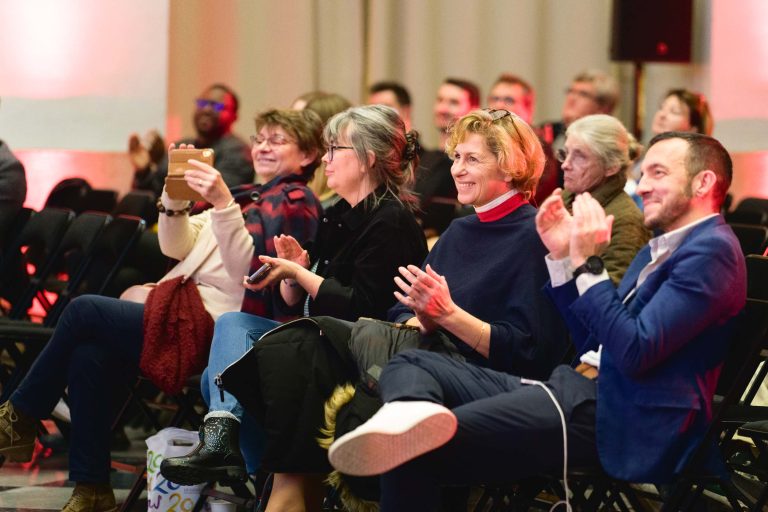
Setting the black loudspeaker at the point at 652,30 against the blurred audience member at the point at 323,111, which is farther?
the black loudspeaker at the point at 652,30

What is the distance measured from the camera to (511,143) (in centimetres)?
358

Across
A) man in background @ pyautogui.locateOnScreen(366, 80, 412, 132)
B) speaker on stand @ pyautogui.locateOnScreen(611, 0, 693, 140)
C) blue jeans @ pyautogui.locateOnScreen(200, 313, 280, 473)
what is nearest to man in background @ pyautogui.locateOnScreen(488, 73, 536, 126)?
man in background @ pyautogui.locateOnScreen(366, 80, 412, 132)

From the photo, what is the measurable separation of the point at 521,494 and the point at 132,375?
1.62 m

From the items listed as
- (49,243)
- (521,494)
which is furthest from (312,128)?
(521,494)

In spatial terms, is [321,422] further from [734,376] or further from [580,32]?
[580,32]

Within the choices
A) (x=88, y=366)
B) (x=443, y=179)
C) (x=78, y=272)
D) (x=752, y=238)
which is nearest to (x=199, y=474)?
(x=88, y=366)

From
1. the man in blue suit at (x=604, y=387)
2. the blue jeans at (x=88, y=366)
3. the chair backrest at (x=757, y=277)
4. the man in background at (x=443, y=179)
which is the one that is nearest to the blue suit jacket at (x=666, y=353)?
the man in blue suit at (x=604, y=387)

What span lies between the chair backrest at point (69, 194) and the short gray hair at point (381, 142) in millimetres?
3272

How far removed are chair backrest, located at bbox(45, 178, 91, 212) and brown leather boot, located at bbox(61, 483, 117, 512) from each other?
3146mm

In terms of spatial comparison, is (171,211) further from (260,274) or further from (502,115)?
(502,115)

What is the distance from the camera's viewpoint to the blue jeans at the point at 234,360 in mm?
3686

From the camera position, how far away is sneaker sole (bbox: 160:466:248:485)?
3545mm

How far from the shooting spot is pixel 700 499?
3.21 meters

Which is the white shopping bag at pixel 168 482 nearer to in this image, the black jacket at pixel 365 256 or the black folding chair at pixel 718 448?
the black jacket at pixel 365 256
